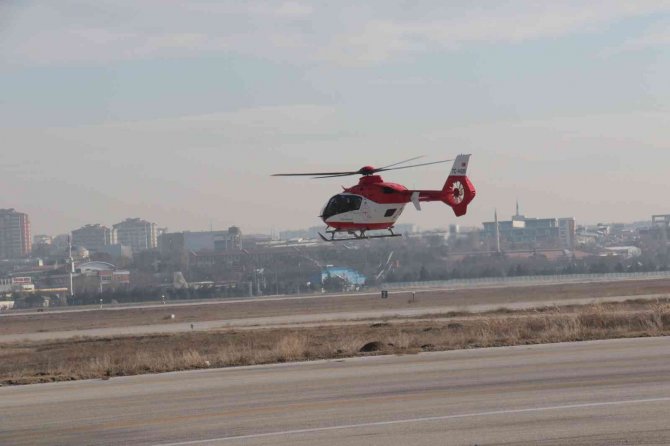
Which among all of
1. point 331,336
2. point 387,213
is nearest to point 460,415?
point 387,213

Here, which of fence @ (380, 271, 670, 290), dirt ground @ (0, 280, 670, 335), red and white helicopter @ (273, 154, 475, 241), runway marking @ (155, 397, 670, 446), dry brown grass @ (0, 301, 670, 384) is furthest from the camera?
fence @ (380, 271, 670, 290)

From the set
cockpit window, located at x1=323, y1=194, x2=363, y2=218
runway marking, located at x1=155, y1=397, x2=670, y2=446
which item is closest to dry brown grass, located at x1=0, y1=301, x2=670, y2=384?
cockpit window, located at x1=323, y1=194, x2=363, y2=218

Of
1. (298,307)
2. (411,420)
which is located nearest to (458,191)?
(411,420)

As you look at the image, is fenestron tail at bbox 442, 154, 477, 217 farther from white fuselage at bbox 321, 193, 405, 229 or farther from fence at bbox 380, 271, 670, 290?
fence at bbox 380, 271, 670, 290

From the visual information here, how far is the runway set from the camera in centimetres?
1636

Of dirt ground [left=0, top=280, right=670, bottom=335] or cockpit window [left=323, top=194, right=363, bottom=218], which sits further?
dirt ground [left=0, top=280, right=670, bottom=335]

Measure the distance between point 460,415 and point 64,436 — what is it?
21.2 ft

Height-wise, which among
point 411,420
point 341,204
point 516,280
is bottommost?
point 516,280

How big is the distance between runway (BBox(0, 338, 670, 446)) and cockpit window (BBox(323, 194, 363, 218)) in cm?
1437

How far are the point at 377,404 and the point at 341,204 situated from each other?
71.9 feet

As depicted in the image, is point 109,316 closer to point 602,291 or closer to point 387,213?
point 602,291

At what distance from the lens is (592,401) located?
18.5 m

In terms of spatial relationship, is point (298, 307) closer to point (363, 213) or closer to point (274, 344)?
point (274, 344)

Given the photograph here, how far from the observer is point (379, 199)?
40406mm
